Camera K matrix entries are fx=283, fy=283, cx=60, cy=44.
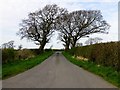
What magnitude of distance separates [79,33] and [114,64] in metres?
58.8

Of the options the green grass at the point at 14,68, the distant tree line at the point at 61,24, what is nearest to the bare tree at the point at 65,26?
the distant tree line at the point at 61,24

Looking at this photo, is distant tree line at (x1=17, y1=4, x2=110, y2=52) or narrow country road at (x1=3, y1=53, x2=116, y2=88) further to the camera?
distant tree line at (x1=17, y1=4, x2=110, y2=52)

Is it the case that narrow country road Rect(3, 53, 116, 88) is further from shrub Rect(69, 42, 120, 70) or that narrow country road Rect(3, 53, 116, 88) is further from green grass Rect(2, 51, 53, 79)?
shrub Rect(69, 42, 120, 70)

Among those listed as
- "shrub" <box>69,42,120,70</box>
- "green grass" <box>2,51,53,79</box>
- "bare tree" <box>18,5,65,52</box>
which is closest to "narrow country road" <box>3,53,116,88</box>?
"green grass" <box>2,51,53,79</box>

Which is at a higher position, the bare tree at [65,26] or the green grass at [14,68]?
the bare tree at [65,26]

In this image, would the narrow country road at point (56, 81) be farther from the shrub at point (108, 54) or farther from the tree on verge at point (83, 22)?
the tree on verge at point (83, 22)

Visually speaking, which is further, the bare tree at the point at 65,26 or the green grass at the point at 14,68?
the bare tree at the point at 65,26

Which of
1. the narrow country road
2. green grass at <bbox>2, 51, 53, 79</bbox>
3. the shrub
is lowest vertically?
the narrow country road

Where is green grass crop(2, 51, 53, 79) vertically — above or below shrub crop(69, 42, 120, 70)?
below

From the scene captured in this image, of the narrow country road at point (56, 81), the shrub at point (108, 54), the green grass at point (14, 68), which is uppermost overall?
the shrub at point (108, 54)

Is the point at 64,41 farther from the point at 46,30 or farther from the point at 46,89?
the point at 46,89

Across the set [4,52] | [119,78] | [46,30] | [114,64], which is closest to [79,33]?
[46,30]

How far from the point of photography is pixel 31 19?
231 ft

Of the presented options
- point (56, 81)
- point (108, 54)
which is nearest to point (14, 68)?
point (108, 54)
